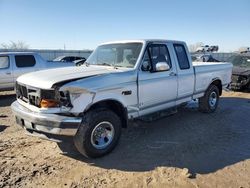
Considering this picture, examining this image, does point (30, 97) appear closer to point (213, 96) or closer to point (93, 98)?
point (93, 98)

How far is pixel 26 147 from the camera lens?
5.59m

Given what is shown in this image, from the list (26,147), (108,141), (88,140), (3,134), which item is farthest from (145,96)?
(3,134)

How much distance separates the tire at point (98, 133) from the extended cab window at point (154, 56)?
1319 mm

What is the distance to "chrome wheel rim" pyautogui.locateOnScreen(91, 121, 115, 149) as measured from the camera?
4906 mm

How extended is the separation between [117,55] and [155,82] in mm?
989

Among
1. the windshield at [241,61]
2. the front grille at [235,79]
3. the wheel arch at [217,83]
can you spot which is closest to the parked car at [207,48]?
the windshield at [241,61]

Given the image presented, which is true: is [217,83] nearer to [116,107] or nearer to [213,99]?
[213,99]

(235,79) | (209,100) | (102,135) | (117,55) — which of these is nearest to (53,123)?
(102,135)

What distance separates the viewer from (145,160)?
4965 millimetres

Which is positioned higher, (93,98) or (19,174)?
(93,98)

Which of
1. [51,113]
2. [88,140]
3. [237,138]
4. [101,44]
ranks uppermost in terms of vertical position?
[101,44]

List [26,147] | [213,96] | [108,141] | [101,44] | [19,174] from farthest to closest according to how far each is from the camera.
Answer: [213,96]
[101,44]
[26,147]
[108,141]
[19,174]

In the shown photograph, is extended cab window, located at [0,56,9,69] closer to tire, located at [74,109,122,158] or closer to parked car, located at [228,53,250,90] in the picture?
tire, located at [74,109,122,158]

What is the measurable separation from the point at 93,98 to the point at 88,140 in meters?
0.70
